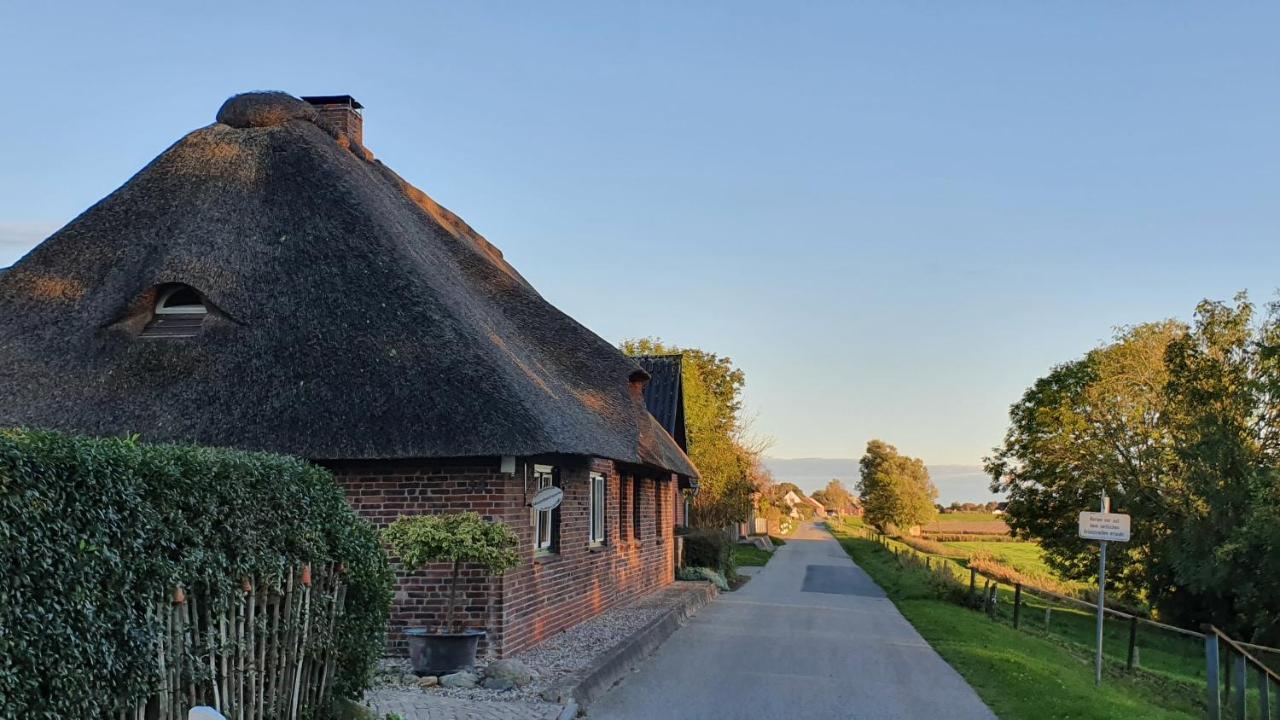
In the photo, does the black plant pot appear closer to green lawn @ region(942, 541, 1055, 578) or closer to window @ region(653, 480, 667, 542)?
window @ region(653, 480, 667, 542)

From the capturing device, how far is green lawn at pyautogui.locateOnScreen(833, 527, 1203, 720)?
1095 centimetres

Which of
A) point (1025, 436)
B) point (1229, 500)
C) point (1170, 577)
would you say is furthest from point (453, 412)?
point (1025, 436)

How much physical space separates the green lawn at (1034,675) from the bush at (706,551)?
22.0 ft

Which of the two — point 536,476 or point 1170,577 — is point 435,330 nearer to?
point 536,476

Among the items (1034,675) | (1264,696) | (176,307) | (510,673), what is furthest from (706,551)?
(1264,696)

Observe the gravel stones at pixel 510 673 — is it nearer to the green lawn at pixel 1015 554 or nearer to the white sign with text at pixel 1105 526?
the white sign with text at pixel 1105 526

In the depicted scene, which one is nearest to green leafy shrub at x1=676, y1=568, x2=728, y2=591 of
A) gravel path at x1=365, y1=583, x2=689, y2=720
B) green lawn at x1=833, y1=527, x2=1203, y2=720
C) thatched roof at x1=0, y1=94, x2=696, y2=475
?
green lawn at x1=833, y1=527, x2=1203, y2=720

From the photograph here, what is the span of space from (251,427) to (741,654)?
713 cm

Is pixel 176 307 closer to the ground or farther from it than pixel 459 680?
farther from it

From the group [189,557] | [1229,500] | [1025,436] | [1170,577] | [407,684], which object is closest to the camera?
[189,557]

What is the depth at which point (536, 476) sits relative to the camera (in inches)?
548

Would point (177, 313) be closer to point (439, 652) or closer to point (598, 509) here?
point (439, 652)

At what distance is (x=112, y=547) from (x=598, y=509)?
502 inches

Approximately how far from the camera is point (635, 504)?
21.3m
